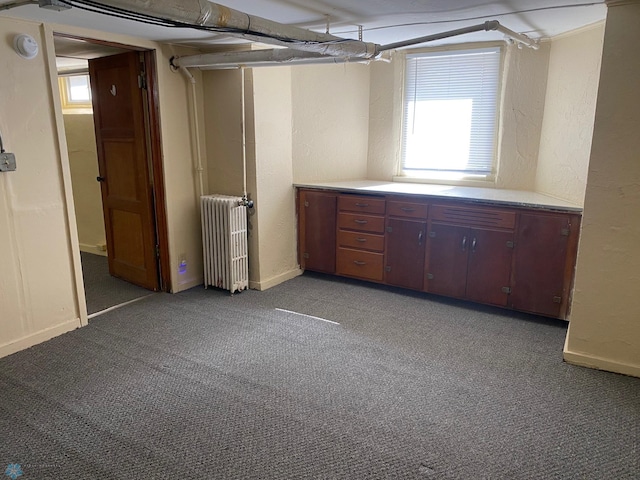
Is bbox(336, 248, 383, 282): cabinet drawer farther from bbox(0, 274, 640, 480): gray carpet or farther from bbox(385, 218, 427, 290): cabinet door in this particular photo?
bbox(0, 274, 640, 480): gray carpet

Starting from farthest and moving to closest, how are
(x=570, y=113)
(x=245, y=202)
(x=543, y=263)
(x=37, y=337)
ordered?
(x=245, y=202), (x=570, y=113), (x=543, y=263), (x=37, y=337)

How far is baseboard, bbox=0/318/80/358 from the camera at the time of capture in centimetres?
285

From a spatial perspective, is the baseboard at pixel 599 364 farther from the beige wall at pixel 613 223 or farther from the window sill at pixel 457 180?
the window sill at pixel 457 180

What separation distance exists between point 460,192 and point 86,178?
392 cm

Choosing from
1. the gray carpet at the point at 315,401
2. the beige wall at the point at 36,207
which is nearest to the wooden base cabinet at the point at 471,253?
the gray carpet at the point at 315,401

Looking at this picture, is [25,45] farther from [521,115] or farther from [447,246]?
[521,115]

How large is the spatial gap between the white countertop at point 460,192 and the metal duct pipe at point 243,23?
1.20 metres

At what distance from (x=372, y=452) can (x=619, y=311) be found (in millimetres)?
1673

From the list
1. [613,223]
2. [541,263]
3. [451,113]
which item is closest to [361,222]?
[451,113]

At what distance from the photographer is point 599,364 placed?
270 centimetres

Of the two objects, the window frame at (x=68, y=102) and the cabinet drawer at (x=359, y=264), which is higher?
the window frame at (x=68, y=102)

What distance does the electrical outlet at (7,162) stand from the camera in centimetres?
270

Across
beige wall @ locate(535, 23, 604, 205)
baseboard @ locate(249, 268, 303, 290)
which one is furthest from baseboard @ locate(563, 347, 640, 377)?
baseboard @ locate(249, 268, 303, 290)

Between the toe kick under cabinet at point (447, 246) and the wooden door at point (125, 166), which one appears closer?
the toe kick under cabinet at point (447, 246)
